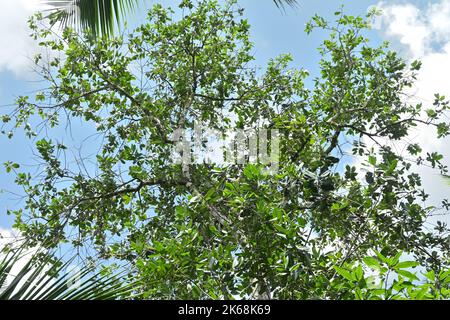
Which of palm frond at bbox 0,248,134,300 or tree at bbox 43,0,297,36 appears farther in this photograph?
tree at bbox 43,0,297,36

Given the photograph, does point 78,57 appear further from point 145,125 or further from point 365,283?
point 365,283

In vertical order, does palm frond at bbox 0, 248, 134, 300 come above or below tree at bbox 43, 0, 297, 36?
below

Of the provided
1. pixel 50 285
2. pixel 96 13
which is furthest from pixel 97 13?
pixel 50 285

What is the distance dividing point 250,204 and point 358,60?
3.28 m

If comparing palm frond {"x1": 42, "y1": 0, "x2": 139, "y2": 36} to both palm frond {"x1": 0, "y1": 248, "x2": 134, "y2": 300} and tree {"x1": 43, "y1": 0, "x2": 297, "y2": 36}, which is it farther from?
palm frond {"x1": 0, "y1": 248, "x2": 134, "y2": 300}

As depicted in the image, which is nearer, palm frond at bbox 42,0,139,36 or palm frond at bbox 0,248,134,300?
palm frond at bbox 0,248,134,300

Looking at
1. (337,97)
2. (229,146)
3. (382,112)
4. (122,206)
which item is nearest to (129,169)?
(122,206)

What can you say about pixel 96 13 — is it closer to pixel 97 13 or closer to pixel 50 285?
pixel 97 13

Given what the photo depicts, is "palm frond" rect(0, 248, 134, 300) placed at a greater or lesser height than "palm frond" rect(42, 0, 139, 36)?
lesser

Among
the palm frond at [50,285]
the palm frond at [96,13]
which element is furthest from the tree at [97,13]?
the palm frond at [50,285]

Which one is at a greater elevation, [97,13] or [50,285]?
[97,13]

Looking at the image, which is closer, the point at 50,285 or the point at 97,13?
the point at 50,285

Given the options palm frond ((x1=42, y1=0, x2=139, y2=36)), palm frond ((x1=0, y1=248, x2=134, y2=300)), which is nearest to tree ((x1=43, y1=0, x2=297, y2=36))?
palm frond ((x1=42, y1=0, x2=139, y2=36))

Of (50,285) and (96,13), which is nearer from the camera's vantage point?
(50,285)
